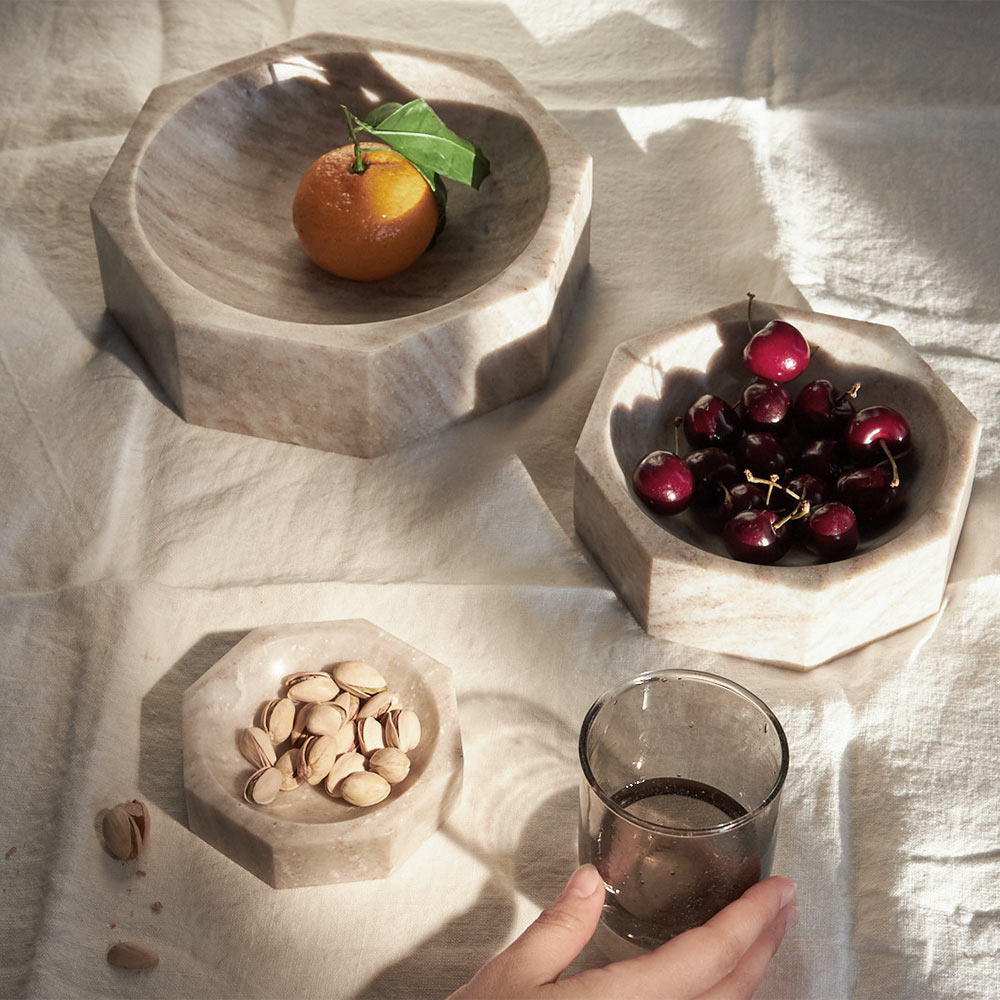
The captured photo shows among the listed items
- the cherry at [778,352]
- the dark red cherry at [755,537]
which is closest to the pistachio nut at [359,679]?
the dark red cherry at [755,537]

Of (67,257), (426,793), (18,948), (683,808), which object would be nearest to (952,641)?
(683,808)

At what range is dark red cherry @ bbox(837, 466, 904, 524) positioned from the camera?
2.98 feet

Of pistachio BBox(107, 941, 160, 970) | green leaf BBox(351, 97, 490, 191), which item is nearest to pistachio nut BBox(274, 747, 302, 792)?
pistachio BBox(107, 941, 160, 970)

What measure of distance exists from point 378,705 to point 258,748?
75mm

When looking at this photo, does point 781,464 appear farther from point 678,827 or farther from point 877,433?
point 678,827

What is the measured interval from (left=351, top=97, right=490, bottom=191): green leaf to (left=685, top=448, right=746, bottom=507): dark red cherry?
1.04 feet

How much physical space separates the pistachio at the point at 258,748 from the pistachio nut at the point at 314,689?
32 mm

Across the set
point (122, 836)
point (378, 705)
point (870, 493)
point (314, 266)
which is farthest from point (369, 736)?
point (314, 266)

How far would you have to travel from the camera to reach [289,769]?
80 cm

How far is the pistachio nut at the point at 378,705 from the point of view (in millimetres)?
813

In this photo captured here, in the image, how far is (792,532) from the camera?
0.92 metres

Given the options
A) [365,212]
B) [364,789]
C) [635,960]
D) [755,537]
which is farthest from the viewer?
[365,212]

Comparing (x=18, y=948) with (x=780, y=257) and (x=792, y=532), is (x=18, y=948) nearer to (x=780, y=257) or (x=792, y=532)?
(x=792, y=532)

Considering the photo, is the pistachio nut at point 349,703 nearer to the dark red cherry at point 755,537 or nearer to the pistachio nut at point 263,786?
the pistachio nut at point 263,786
